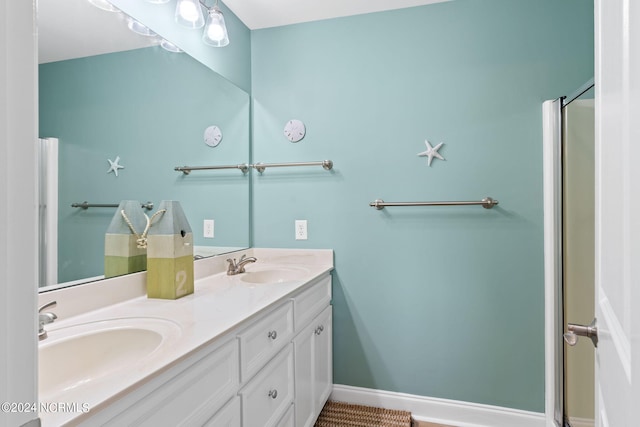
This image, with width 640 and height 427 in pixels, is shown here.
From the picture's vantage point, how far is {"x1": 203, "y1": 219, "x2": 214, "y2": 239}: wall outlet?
1.93 meters

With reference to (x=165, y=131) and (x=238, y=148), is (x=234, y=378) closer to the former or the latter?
(x=165, y=131)

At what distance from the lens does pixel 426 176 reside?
200cm

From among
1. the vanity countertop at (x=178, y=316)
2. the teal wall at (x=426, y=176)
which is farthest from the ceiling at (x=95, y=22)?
the vanity countertop at (x=178, y=316)

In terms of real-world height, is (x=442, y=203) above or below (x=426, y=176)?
below

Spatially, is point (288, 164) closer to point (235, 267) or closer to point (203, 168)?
point (203, 168)

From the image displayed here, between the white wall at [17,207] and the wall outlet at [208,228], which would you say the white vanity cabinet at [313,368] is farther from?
the white wall at [17,207]

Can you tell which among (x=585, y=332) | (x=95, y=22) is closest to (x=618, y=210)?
(x=585, y=332)

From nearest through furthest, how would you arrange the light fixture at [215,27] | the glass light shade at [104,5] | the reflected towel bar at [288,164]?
the glass light shade at [104,5] < the light fixture at [215,27] < the reflected towel bar at [288,164]

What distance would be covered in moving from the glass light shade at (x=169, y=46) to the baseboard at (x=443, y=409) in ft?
6.83

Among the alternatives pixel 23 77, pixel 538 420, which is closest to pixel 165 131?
pixel 23 77

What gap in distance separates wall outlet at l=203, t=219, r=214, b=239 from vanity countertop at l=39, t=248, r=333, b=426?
14cm

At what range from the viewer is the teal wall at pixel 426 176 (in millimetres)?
1858

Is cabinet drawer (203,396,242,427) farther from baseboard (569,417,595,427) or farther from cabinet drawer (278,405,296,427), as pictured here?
baseboard (569,417,595,427)

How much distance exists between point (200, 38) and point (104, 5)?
57 centimetres
